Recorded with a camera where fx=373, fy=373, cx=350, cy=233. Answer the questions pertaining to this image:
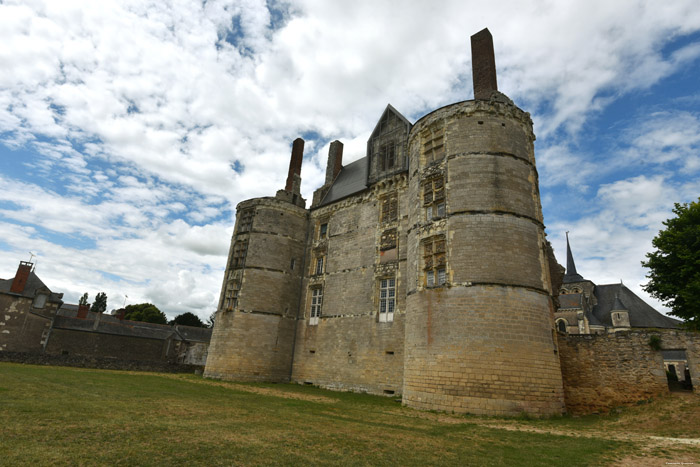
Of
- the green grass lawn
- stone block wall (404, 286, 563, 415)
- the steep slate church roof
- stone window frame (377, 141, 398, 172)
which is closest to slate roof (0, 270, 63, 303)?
the green grass lawn

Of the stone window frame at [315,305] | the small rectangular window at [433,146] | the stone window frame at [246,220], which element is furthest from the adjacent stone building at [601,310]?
the stone window frame at [246,220]

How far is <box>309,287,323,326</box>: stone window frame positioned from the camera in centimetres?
2340

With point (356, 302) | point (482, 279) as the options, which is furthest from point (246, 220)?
point (482, 279)

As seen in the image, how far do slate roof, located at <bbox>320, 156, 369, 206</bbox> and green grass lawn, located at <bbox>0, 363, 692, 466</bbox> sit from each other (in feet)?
53.2

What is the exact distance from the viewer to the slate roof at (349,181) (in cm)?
2448

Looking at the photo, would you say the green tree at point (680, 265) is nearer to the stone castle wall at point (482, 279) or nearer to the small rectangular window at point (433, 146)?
the stone castle wall at point (482, 279)

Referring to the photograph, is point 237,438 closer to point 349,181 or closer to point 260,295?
point 260,295

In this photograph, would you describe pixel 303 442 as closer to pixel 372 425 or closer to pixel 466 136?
pixel 372 425

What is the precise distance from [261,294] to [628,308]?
43468 mm

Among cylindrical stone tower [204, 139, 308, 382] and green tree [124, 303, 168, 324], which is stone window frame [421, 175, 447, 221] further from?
green tree [124, 303, 168, 324]

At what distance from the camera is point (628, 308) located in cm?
4366

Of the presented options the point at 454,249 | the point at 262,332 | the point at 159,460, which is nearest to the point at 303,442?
the point at 159,460

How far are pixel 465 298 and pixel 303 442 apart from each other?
28.3 ft

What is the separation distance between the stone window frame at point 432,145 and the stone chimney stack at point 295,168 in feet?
42.9
